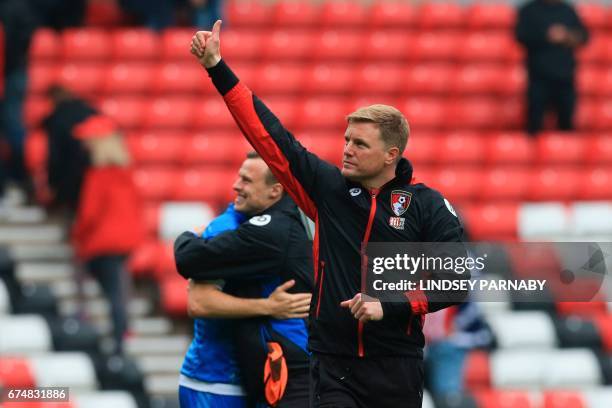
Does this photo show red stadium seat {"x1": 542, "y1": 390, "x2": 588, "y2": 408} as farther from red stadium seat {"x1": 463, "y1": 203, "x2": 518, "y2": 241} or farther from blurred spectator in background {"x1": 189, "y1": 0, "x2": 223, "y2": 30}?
blurred spectator in background {"x1": 189, "y1": 0, "x2": 223, "y2": 30}

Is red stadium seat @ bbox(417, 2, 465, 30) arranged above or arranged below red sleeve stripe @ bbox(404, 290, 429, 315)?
above

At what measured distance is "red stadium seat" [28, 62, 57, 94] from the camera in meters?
12.4

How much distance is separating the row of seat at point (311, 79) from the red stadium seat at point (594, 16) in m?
0.85

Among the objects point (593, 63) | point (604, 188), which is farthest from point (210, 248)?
point (593, 63)

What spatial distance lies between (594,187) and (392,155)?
7.12 metres

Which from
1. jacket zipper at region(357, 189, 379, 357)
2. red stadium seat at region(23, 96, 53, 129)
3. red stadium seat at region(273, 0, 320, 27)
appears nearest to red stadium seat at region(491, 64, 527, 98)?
red stadium seat at region(273, 0, 320, 27)

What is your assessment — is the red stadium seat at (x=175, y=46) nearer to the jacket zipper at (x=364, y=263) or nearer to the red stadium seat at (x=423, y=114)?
the red stadium seat at (x=423, y=114)

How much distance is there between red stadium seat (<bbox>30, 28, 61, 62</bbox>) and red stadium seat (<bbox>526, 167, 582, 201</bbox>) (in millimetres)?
4374

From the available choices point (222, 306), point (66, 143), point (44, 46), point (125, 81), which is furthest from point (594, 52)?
point (222, 306)

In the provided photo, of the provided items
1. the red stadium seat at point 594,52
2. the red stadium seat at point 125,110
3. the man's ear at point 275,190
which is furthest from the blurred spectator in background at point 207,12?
the man's ear at point 275,190

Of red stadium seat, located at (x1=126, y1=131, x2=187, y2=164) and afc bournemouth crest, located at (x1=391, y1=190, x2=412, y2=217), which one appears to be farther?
red stadium seat, located at (x1=126, y1=131, x2=187, y2=164)

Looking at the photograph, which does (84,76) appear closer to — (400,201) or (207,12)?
(207,12)

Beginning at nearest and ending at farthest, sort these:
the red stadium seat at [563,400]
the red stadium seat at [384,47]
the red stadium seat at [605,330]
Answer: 1. the red stadium seat at [563,400]
2. the red stadium seat at [605,330]
3. the red stadium seat at [384,47]

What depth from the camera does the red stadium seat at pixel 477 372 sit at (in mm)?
10234
